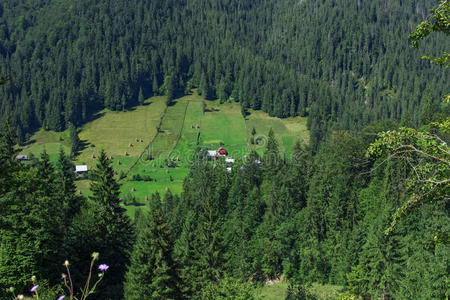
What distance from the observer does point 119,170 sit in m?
135

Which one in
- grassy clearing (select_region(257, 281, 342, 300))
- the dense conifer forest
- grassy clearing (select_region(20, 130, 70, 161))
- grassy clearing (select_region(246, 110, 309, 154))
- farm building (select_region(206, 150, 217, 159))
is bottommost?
grassy clearing (select_region(20, 130, 70, 161))

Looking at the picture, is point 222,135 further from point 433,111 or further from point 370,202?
point 370,202

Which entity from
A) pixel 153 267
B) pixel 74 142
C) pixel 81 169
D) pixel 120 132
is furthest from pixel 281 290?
pixel 120 132

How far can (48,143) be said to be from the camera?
16438 centimetres

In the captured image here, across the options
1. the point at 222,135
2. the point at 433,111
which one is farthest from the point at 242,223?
the point at 222,135

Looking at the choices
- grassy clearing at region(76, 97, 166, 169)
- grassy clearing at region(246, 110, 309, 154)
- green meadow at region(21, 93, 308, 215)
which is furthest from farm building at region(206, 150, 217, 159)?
grassy clearing at region(76, 97, 166, 169)

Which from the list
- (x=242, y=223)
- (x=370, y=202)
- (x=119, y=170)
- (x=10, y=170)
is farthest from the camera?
(x=119, y=170)

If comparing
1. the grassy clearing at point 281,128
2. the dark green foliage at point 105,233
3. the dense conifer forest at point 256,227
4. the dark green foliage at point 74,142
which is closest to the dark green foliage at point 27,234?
the dense conifer forest at point 256,227

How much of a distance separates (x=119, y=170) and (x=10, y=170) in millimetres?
118262

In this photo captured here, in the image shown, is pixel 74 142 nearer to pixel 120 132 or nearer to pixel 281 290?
pixel 120 132

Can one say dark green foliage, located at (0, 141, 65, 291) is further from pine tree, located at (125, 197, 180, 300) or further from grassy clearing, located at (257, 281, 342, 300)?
grassy clearing, located at (257, 281, 342, 300)

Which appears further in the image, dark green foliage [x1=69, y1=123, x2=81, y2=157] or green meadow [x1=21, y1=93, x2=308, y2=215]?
dark green foliage [x1=69, y1=123, x2=81, y2=157]

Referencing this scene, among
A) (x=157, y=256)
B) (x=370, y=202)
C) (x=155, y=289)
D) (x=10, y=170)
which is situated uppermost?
(x=10, y=170)

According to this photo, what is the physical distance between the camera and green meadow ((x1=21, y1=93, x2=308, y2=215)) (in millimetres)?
131375
